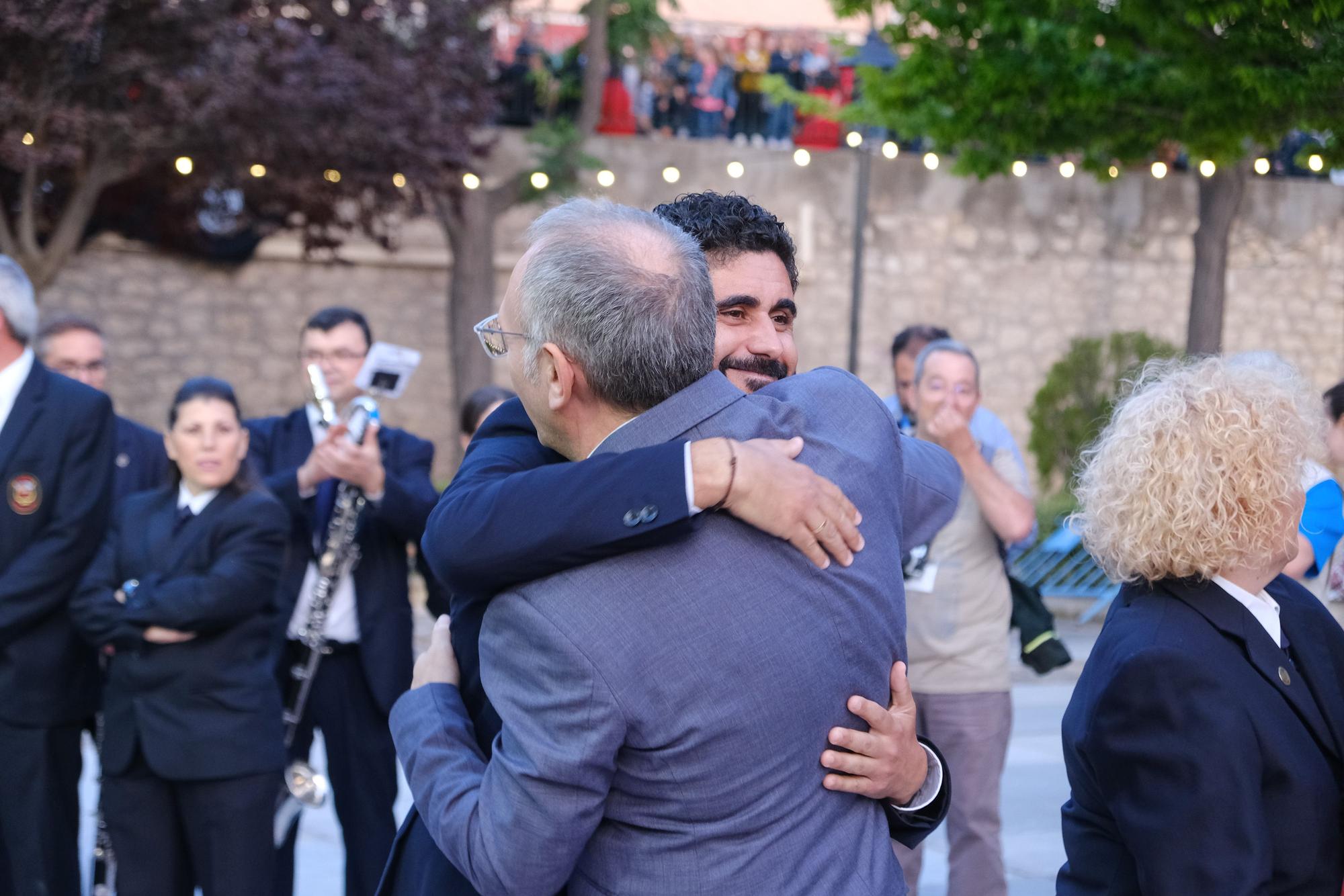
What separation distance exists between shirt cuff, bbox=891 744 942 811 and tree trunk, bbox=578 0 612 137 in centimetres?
1352

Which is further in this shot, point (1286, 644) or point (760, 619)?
point (1286, 644)

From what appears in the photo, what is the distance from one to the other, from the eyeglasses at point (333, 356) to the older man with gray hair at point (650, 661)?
3085 millimetres

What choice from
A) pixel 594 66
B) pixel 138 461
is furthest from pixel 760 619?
pixel 594 66

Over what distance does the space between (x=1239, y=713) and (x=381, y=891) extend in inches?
52.6

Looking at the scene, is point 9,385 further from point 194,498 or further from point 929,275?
point 929,275

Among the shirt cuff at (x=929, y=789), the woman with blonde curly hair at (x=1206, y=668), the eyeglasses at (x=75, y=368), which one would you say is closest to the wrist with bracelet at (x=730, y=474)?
the shirt cuff at (x=929, y=789)

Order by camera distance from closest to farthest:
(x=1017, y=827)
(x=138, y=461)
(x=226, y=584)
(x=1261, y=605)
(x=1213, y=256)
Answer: (x=1261, y=605)
(x=226, y=584)
(x=138, y=461)
(x=1017, y=827)
(x=1213, y=256)

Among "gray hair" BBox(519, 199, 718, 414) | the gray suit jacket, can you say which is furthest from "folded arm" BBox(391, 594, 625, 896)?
"gray hair" BBox(519, 199, 718, 414)

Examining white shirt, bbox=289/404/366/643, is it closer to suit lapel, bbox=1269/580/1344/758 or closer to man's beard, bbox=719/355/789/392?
man's beard, bbox=719/355/789/392

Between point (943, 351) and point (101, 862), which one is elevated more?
point (943, 351)

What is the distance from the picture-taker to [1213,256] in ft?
41.9

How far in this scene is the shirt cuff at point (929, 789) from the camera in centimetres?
206

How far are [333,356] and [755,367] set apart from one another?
2.70 metres

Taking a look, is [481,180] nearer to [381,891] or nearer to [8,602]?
[8,602]
